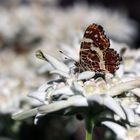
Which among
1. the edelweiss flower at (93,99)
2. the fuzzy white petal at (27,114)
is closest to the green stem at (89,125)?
the edelweiss flower at (93,99)

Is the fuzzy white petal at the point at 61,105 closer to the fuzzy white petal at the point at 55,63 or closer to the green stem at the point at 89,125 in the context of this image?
the green stem at the point at 89,125

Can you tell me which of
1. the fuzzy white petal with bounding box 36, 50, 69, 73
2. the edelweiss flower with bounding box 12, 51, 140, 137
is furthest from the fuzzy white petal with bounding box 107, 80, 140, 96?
the fuzzy white petal with bounding box 36, 50, 69, 73

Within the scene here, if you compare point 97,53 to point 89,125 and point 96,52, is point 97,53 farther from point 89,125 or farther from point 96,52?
point 89,125

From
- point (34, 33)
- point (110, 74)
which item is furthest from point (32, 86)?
point (34, 33)

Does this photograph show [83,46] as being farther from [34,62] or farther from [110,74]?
[34,62]

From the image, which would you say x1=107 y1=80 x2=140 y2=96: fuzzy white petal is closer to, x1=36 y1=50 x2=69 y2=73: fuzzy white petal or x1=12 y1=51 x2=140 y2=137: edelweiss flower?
x1=12 y1=51 x2=140 y2=137: edelweiss flower

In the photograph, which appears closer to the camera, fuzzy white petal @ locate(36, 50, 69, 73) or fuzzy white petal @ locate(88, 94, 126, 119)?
fuzzy white petal @ locate(88, 94, 126, 119)
